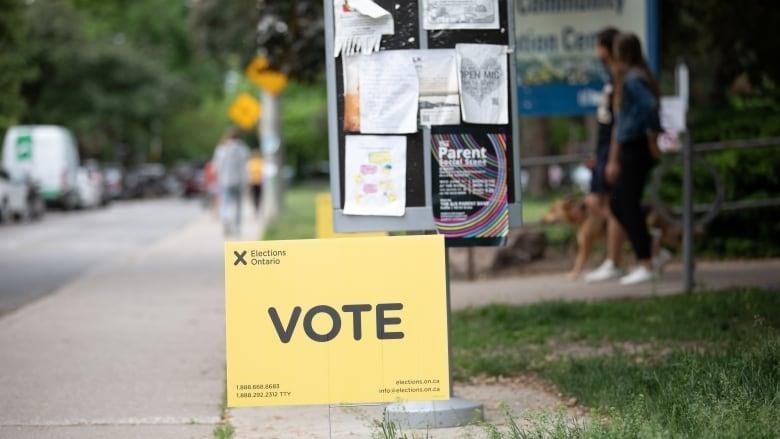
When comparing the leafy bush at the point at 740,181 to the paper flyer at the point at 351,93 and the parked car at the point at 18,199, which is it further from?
the parked car at the point at 18,199

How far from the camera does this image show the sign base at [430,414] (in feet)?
20.7

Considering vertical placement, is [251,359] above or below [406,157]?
below

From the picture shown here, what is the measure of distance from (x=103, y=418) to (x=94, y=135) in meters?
60.8

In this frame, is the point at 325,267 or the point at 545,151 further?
the point at 545,151

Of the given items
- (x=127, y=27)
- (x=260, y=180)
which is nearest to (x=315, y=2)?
(x=260, y=180)

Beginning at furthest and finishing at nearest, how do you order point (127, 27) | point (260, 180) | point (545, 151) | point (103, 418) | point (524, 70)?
point (127, 27), point (260, 180), point (545, 151), point (524, 70), point (103, 418)

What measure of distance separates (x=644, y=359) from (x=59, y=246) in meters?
16.8

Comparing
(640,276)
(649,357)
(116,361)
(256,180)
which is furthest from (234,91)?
(649,357)

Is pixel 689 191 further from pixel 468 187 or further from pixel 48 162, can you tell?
pixel 48 162

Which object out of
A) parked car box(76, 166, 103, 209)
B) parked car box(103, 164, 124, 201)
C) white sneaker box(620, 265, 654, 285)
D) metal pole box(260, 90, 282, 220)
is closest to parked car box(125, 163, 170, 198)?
parked car box(103, 164, 124, 201)

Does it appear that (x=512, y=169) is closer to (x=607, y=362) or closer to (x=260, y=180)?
(x=607, y=362)

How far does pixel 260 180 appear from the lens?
34.0 metres

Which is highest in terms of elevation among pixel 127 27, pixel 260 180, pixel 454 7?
pixel 127 27

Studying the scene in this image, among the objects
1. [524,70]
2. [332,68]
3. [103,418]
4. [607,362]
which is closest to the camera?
[332,68]
